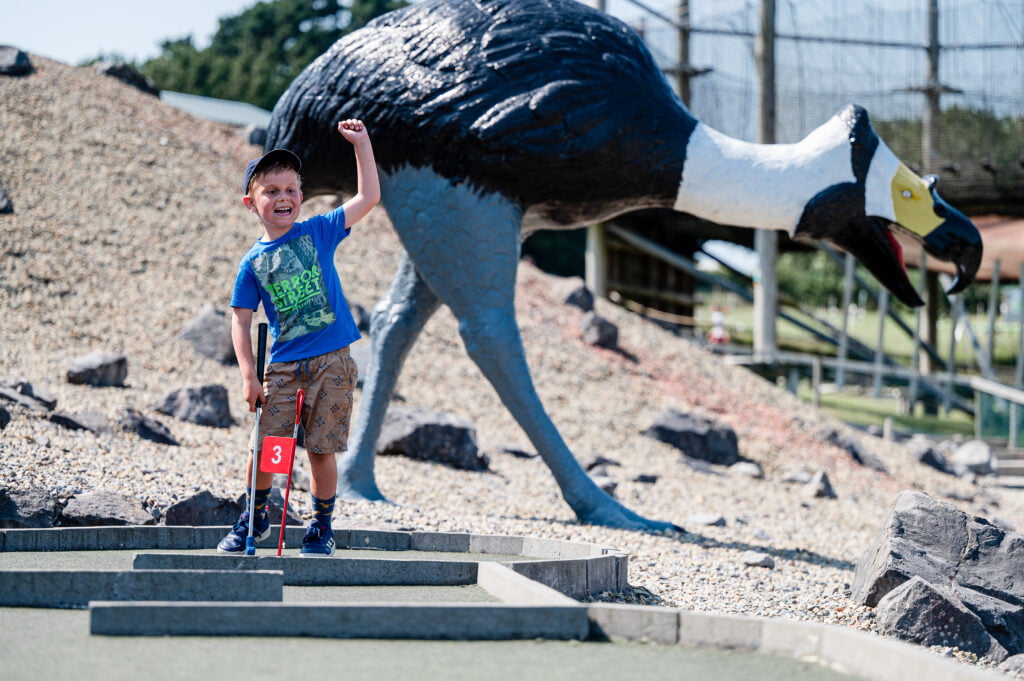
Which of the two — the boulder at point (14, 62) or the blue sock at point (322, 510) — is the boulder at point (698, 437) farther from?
the boulder at point (14, 62)

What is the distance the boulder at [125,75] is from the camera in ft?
55.7

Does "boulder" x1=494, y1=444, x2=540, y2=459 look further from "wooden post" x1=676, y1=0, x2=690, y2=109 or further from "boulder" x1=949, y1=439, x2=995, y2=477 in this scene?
"wooden post" x1=676, y1=0, x2=690, y2=109

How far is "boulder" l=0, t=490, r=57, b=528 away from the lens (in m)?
4.61

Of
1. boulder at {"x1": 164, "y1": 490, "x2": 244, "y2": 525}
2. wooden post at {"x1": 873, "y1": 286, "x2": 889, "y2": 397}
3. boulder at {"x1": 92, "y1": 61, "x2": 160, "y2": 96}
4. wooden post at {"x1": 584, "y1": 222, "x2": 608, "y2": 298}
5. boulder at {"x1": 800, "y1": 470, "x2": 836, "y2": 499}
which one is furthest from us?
boulder at {"x1": 92, "y1": 61, "x2": 160, "y2": 96}

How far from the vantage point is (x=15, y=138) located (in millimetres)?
13367

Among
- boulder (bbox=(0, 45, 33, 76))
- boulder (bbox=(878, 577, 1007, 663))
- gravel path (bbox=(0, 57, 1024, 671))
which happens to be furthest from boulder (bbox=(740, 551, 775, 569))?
boulder (bbox=(0, 45, 33, 76))

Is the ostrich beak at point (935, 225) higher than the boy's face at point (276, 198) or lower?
higher

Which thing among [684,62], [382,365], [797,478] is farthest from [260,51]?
[382,365]

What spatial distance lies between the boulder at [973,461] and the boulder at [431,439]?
625 centimetres

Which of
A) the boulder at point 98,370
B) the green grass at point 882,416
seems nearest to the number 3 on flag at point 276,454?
the boulder at point 98,370

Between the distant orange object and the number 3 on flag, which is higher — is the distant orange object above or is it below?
above

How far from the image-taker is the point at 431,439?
797cm

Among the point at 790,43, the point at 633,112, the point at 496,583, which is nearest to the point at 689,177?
the point at 633,112

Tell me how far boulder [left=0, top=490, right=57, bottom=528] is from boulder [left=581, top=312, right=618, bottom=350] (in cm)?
889
